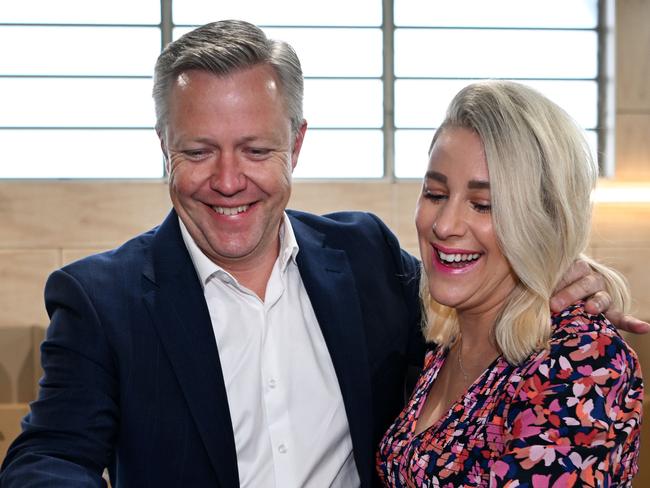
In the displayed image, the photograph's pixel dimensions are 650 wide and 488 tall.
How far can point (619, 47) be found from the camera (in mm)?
4797

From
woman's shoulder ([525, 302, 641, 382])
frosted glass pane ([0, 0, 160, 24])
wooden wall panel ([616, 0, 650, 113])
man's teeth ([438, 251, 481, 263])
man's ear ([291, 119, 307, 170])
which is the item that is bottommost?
woman's shoulder ([525, 302, 641, 382])

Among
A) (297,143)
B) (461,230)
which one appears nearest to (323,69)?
(297,143)

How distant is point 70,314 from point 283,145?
56 centimetres

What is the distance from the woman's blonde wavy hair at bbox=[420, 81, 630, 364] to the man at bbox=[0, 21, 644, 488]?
0.10 meters

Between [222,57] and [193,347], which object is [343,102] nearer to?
[222,57]

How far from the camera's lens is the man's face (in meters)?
1.74

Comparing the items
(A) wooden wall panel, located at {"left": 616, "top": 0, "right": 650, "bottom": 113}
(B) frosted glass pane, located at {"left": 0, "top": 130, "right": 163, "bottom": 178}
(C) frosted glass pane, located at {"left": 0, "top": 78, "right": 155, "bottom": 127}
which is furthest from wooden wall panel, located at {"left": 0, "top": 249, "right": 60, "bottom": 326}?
(A) wooden wall panel, located at {"left": 616, "top": 0, "right": 650, "bottom": 113}

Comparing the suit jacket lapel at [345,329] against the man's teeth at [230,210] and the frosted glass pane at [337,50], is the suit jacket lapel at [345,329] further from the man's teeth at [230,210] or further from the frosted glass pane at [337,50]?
the frosted glass pane at [337,50]

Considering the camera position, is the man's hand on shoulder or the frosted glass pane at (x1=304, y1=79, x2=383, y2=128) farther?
the frosted glass pane at (x1=304, y1=79, x2=383, y2=128)

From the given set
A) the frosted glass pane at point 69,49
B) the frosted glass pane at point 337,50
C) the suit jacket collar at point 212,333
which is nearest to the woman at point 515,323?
the suit jacket collar at point 212,333

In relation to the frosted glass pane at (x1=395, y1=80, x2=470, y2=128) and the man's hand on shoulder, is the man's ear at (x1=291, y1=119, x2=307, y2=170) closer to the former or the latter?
the man's hand on shoulder

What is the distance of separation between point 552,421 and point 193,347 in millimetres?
726

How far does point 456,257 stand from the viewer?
65.1 inches

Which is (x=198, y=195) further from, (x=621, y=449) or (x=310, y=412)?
(x=621, y=449)
